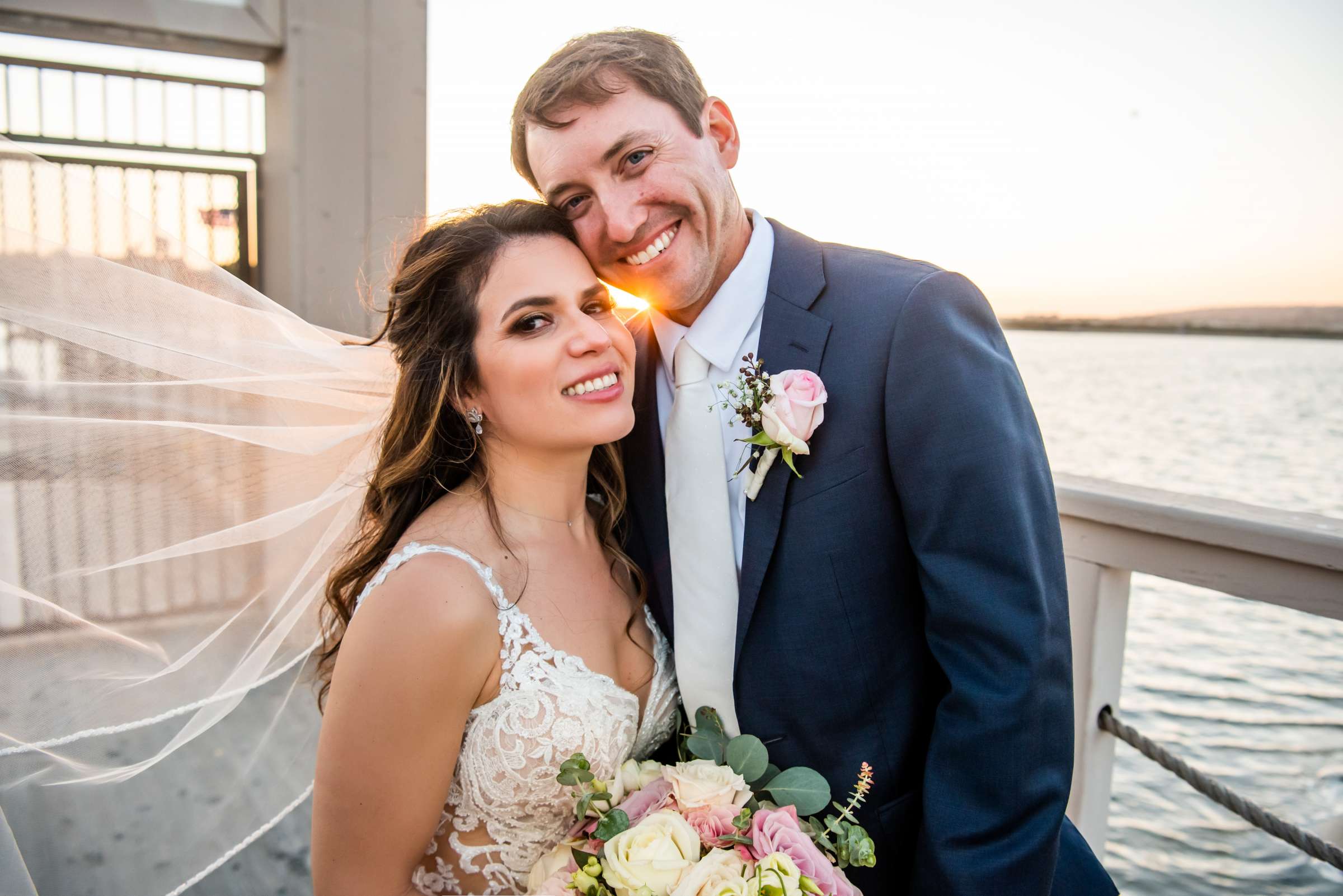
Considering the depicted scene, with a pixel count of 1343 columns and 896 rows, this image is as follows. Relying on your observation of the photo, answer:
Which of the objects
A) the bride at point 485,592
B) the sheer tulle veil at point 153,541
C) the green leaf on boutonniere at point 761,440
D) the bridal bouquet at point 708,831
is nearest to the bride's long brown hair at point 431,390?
the bride at point 485,592

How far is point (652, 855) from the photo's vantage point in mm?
1380

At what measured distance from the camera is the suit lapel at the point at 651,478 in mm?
2066

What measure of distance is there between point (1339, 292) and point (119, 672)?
15.2m

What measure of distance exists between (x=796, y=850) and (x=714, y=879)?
0.52 ft

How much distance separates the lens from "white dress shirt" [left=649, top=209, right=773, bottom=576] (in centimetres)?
192

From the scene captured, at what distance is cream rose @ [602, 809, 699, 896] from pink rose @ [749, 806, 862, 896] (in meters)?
0.10

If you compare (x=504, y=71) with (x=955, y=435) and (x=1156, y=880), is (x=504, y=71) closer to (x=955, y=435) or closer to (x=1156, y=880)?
(x=955, y=435)

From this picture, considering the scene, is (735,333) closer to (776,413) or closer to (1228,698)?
(776,413)

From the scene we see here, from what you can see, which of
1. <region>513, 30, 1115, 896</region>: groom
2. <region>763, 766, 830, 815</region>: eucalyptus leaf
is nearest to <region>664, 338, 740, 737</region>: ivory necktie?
<region>513, 30, 1115, 896</region>: groom

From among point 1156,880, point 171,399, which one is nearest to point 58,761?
point 171,399

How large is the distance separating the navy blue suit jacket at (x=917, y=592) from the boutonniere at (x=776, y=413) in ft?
0.14

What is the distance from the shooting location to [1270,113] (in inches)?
821

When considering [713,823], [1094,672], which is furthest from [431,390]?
[1094,672]

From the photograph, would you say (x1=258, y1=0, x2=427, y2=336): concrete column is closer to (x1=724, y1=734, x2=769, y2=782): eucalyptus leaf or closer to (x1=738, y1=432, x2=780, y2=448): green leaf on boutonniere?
(x1=738, y1=432, x2=780, y2=448): green leaf on boutonniere
